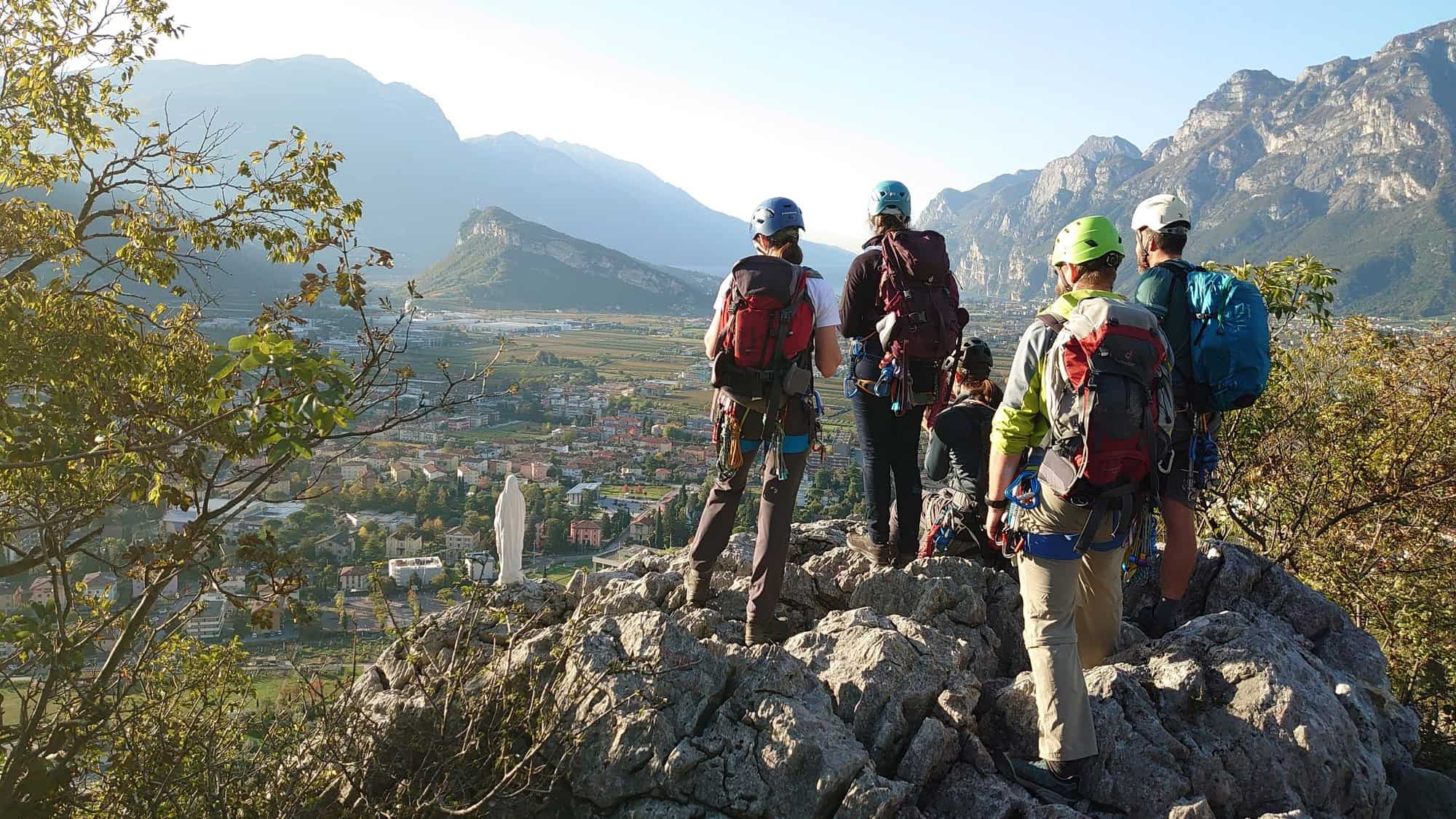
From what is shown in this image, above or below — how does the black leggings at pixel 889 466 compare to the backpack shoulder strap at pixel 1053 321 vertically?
below

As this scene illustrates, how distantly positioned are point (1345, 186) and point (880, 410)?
606 ft

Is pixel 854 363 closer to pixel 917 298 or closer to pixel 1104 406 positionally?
pixel 917 298

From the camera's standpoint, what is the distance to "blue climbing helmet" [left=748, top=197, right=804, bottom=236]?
14.8 feet

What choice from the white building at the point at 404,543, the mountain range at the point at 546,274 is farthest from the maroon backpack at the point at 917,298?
the mountain range at the point at 546,274

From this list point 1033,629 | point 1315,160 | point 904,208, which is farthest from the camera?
point 1315,160

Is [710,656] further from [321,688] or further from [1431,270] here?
[1431,270]

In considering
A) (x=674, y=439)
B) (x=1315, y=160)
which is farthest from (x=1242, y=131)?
(x=674, y=439)

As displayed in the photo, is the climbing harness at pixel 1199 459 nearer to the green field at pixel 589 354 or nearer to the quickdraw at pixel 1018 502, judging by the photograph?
the quickdraw at pixel 1018 502

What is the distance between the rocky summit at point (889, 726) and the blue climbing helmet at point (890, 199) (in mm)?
2454

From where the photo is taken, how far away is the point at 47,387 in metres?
4.46

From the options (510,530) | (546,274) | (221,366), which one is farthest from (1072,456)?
(546,274)

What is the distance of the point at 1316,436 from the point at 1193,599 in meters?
5.11

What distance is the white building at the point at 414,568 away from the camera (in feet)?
32.4

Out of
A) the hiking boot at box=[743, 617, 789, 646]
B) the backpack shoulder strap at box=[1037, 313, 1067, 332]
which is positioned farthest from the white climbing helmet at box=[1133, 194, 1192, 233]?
the hiking boot at box=[743, 617, 789, 646]
